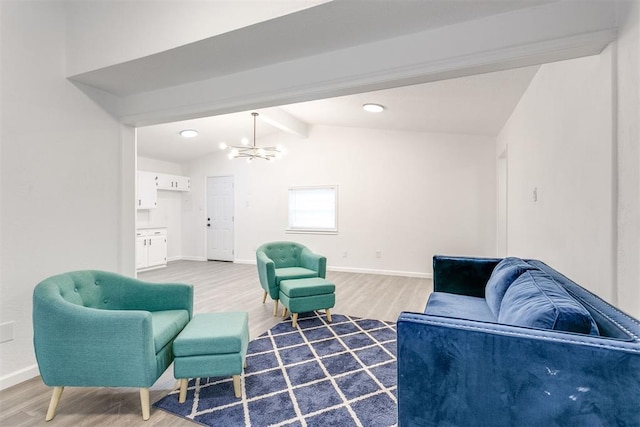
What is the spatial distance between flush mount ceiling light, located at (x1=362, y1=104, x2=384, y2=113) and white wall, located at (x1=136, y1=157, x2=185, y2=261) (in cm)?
506

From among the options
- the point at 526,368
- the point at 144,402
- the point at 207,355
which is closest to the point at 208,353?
the point at 207,355

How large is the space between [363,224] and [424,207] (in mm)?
1179

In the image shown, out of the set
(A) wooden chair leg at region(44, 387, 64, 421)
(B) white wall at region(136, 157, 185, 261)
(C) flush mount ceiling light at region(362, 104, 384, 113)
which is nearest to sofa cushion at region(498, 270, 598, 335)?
(A) wooden chair leg at region(44, 387, 64, 421)

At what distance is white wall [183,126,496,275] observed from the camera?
211 inches

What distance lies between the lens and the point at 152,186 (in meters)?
6.59

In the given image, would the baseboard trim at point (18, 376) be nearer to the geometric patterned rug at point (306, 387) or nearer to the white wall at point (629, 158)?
the geometric patterned rug at point (306, 387)

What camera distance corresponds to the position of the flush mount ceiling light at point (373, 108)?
13.6 feet

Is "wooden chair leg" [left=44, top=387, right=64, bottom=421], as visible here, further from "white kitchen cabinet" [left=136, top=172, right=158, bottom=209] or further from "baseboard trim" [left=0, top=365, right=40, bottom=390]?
"white kitchen cabinet" [left=136, top=172, right=158, bottom=209]

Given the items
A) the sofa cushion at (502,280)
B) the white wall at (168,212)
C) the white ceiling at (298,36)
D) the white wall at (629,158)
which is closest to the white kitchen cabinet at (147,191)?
the white wall at (168,212)

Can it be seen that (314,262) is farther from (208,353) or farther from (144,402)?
(144,402)

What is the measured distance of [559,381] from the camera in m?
1.02

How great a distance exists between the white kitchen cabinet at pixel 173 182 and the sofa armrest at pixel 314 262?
14.4 feet

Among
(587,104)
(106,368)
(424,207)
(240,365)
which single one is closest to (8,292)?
(106,368)

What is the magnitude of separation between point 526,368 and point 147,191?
6.98m
